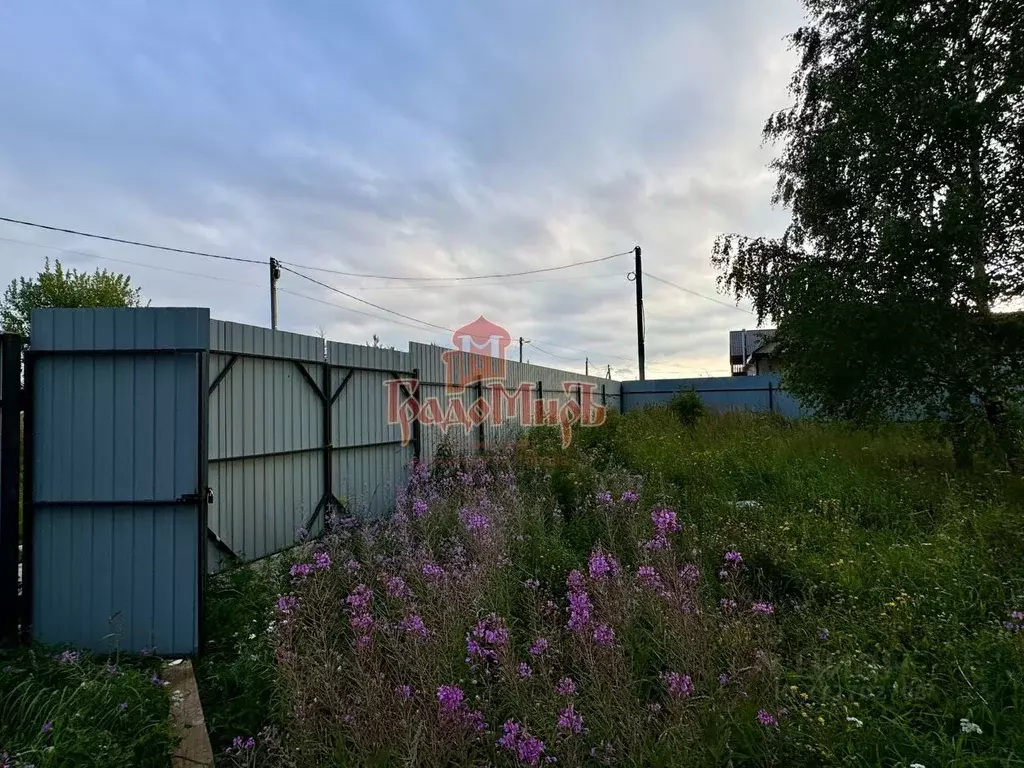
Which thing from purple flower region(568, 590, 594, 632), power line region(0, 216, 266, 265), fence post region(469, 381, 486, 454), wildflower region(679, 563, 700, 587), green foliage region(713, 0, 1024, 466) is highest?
power line region(0, 216, 266, 265)

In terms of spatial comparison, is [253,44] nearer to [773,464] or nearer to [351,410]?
[351,410]

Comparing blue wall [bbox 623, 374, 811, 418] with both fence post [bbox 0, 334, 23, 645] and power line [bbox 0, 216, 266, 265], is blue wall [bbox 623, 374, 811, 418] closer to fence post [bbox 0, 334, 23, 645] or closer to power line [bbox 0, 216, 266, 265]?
power line [bbox 0, 216, 266, 265]

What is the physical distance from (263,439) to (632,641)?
126 inches

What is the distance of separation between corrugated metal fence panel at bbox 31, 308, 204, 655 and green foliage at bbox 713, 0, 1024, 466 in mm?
6164

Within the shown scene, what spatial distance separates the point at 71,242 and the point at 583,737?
16.3 m

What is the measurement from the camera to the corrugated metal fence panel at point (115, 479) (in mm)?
2738

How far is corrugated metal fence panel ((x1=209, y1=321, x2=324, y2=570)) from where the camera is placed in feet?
12.0

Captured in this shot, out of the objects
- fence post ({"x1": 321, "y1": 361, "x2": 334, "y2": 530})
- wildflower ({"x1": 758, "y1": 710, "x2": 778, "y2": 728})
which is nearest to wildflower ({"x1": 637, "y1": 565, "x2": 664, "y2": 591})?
wildflower ({"x1": 758, "y1": 710, "x2": 778, "y2": 728})
